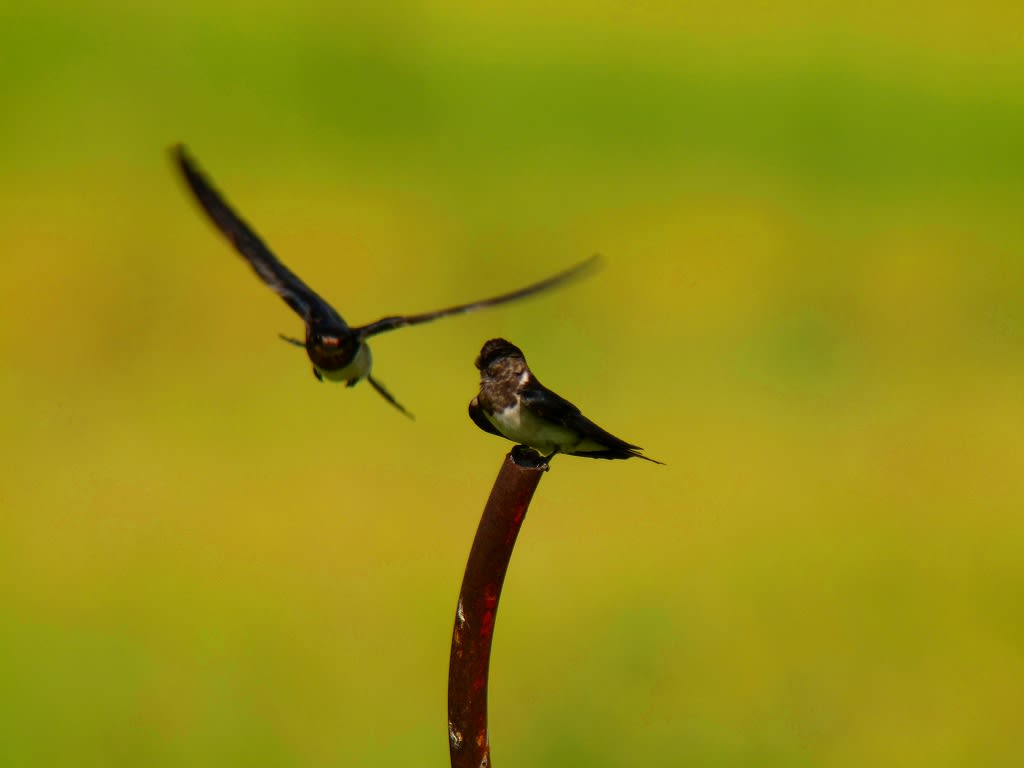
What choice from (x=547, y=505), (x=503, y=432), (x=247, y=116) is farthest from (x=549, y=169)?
(x=503, y=432)

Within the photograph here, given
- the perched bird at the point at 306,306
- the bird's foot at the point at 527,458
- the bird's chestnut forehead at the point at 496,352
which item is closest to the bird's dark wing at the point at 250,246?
the perched bird at the point at 306,306

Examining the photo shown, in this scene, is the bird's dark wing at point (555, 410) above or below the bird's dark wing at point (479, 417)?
below

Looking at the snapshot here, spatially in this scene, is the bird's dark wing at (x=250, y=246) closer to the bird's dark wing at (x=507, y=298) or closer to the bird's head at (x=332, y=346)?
the bird's head at (x=332, y=346)

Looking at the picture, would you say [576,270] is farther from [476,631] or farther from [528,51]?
[528,51]

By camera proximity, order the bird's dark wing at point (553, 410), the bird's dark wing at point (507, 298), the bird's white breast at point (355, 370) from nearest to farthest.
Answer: the bird's dark wing at point (507, 298), the bird's dark wing at point (553, 410), the bird's white breast at point (355, 370)

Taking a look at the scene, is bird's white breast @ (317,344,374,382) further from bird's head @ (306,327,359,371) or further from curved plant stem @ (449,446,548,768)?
curved plant stem @ (449,446,548,768)

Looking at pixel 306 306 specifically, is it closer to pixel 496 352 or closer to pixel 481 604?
pixel 496 352

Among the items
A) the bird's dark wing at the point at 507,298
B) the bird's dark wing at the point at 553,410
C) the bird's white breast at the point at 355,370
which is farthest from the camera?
the bird's white breast at the point at 355,370

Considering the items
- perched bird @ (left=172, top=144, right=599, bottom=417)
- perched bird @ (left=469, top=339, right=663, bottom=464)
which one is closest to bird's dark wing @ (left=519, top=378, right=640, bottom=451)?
perched bird @ (left=469, top=339, right=663, bottom=464)
